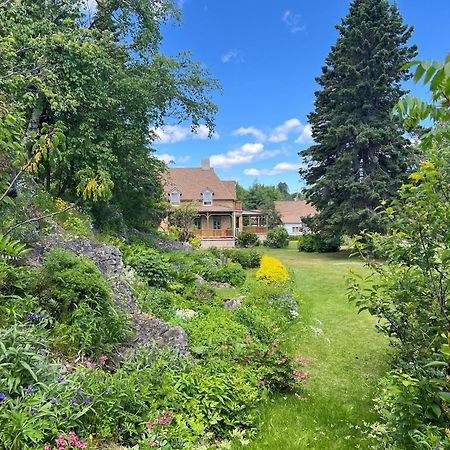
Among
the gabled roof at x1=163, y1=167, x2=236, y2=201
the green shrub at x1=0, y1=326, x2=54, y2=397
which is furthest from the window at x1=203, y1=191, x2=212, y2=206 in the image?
the green shrub at x1=0, y1=326, x2=54, y2=397

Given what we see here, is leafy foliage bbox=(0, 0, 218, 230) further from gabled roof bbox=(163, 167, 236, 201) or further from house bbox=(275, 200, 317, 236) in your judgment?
house bbox=(275, 200, 317, 236)

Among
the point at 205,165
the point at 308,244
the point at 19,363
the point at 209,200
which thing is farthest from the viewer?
the point at 205,165

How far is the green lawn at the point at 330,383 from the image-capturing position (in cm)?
364

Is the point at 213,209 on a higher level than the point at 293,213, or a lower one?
lower

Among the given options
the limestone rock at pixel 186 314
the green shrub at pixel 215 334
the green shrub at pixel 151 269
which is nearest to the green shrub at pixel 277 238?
the green shrub at pixel 151 269

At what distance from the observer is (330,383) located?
5098mm

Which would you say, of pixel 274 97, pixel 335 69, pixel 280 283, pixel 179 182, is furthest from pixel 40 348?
pixel 179 182

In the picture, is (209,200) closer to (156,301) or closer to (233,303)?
(233,303)

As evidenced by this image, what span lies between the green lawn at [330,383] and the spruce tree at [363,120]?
11.3 meters

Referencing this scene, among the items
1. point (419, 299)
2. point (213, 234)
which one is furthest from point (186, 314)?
point (213, 234)

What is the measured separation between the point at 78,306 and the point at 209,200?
27527 millimetres

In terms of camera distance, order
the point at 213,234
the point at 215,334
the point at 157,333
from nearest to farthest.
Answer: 1. the point at 157,333
2. the point at 215,334
3. the point at 213,234

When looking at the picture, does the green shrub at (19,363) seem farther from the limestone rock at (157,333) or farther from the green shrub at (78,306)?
the limestone rock at (157,333)

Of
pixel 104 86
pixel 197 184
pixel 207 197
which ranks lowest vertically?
pixel 207 197
